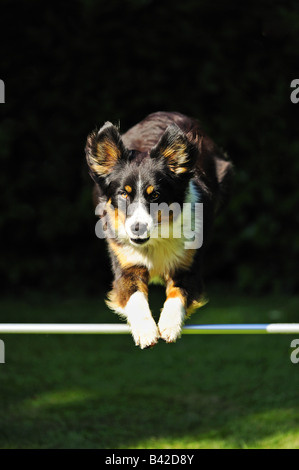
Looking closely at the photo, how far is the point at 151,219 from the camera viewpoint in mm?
3307

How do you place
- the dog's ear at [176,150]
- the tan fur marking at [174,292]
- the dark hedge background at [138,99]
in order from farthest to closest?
the dark hedge background at [138,99], the tan fur marking at [174,292], the dog's ear at [176,150]

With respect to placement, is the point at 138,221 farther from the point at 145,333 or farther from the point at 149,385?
the point at 149,385

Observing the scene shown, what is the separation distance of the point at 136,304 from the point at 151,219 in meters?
0.49

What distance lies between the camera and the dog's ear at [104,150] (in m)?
3.51

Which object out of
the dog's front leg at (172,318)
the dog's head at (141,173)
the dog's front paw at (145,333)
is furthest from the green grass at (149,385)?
the dog's head at (141,173)

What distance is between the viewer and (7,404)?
635 centimetres

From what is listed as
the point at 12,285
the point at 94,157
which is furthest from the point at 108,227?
the point at 12,285

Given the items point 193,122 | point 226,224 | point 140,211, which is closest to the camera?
point 140,211

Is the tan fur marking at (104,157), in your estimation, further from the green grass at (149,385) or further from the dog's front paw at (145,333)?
the green grass at (149,385)

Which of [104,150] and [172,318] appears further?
[104,150]

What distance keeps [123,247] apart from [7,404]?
324cm

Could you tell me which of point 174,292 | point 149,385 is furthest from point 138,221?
point 149,385

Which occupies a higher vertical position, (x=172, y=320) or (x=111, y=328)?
(x=172, y=320)
